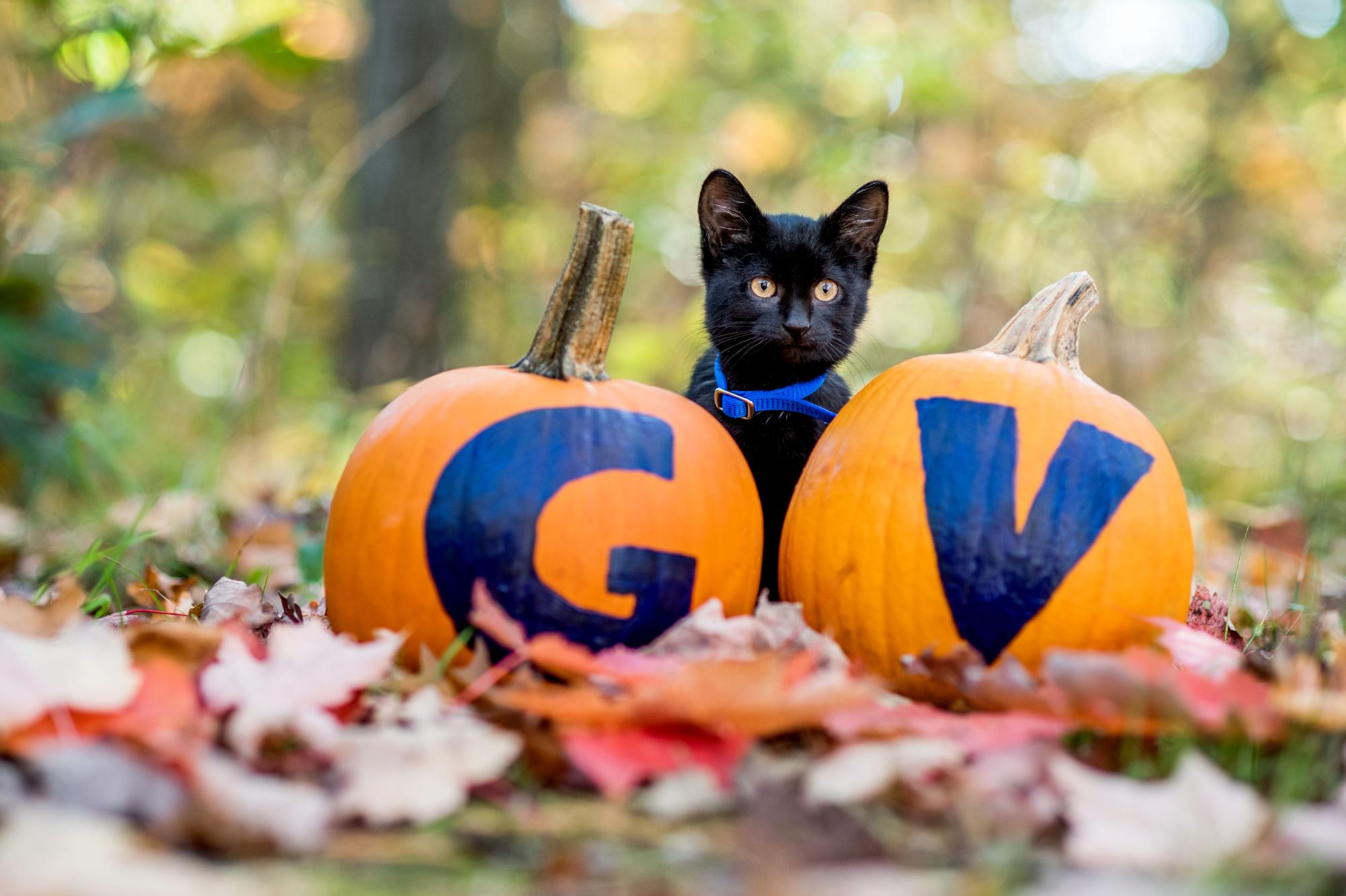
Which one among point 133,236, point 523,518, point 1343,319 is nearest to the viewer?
point 523,518

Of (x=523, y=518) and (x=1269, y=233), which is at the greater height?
(x=1269, y=233)

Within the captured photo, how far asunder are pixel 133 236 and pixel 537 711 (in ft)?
23.2

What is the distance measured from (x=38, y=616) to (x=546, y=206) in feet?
25.4

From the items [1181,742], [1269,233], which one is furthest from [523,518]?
[1269,233]

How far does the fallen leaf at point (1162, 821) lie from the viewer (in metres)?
0.99

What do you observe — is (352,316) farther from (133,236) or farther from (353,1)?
(353,1)

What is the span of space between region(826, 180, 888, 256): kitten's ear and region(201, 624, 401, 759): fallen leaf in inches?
59.4

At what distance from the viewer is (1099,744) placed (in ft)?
4.21

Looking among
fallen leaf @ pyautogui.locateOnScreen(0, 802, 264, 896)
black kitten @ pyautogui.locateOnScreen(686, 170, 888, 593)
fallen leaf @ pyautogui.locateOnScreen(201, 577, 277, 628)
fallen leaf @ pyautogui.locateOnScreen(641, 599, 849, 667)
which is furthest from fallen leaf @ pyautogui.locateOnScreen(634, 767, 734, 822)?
black kitten @ pyautogui.locateOnScreen(686, 170, 888, 593)

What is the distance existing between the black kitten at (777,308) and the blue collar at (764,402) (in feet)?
0.07

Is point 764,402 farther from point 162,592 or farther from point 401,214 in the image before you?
point 401,214

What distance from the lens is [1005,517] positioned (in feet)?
5.18

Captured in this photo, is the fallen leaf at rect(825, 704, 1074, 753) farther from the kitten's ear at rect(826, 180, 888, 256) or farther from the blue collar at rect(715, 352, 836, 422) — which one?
the kitten's ear at rect(826, 180, 888, 256)

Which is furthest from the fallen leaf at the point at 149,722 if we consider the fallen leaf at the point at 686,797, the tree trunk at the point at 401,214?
the tree trunk at the point at 401,214
